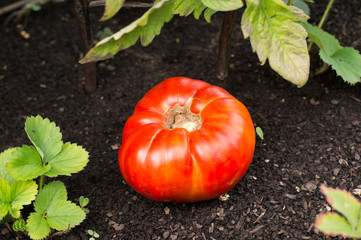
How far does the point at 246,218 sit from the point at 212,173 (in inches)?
11.7

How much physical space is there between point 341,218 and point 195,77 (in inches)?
57.0

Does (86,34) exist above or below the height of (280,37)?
below

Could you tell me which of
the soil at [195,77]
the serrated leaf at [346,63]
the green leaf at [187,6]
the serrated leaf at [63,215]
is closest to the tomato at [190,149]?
the soil at [195,77]

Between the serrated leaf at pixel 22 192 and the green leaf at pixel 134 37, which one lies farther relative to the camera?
the serrated leaf at pixel 22 192

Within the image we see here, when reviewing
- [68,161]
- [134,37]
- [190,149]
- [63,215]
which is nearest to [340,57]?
[190,149]

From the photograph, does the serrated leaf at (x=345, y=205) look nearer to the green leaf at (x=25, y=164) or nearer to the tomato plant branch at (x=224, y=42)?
the tomato plant branch at (x=224, y=42)

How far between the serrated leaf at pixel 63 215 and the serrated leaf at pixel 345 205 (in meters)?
1.01

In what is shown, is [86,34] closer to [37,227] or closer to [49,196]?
[49,196]

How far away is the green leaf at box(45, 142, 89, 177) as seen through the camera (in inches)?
70.2

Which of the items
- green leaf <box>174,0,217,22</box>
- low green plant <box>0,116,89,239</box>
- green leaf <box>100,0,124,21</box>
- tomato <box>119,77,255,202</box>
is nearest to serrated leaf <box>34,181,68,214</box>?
low green plant <box>0,116,89,239</box>

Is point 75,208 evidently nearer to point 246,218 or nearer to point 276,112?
point 246,218

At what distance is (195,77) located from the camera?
2.61 m

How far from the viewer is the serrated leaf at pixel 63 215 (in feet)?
5.71

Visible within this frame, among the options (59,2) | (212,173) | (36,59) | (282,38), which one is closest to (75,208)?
(212,173)
